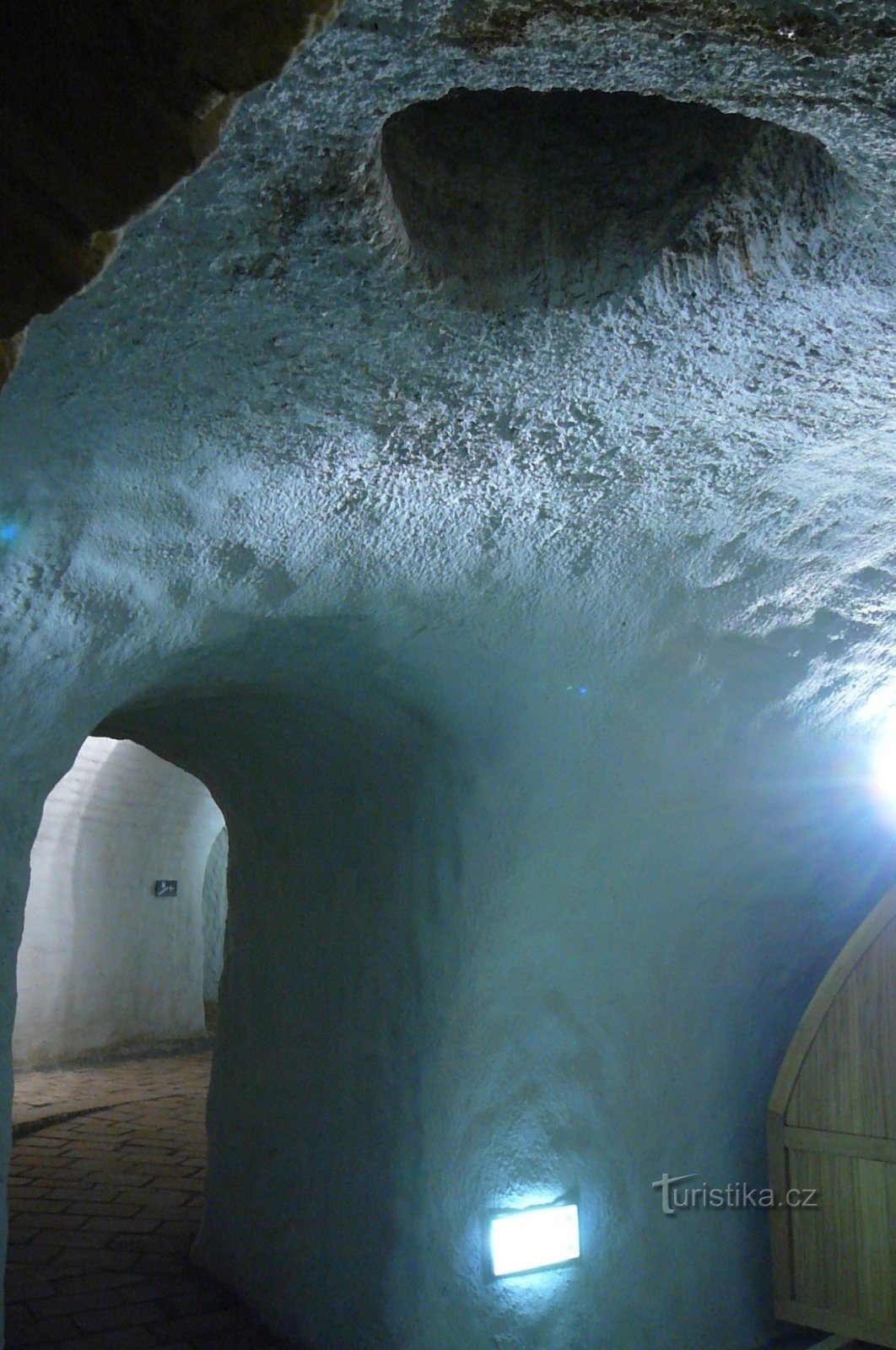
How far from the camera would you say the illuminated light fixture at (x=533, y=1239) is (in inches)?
135

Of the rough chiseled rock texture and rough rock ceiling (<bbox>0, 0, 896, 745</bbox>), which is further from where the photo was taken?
the rough chiseled rock texture

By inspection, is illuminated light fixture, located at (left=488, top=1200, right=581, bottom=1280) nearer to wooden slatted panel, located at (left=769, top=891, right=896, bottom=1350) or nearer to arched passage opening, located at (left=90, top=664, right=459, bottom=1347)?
arched passage opening, located at (left=90, top=664, right=459, bottom=1347)

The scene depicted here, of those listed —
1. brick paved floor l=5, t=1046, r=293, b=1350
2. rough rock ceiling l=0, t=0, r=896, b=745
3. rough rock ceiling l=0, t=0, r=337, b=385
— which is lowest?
brick paved floor l=5, t=1046, r=293, b=1350

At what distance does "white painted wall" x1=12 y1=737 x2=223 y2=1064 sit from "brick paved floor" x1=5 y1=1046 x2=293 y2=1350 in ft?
2.90

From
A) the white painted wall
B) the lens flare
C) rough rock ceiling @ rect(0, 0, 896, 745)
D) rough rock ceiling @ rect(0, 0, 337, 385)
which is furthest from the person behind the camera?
the white painted wall

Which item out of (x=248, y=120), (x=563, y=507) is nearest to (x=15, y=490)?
(x=248, y=120)

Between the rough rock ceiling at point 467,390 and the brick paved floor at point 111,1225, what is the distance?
9.03 ft

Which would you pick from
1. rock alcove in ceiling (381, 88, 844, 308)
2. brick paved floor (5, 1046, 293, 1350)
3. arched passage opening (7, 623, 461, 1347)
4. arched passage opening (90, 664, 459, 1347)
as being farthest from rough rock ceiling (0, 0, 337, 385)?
brick paved floor (5, 1046, 293, 1350)

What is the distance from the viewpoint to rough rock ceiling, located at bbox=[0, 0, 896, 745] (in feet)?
4.74

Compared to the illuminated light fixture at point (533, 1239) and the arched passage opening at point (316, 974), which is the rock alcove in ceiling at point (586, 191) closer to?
the arched passage opening at point (316, 974)

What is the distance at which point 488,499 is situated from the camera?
104 inches

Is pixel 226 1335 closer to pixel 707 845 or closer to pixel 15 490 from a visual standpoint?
pixel 707 845

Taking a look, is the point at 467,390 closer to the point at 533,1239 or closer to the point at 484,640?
the point at 484,640

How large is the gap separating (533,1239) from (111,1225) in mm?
2526
